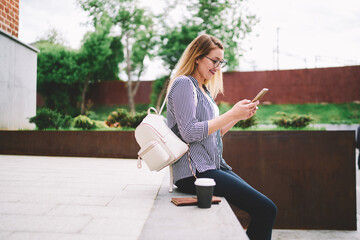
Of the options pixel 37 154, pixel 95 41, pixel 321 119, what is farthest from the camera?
pixel 95 41

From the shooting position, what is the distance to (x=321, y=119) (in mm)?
15703

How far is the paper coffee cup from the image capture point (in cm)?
169

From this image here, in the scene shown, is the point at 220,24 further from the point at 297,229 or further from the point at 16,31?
the point at 297,229

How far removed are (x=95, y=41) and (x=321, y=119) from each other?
14448 millimetres

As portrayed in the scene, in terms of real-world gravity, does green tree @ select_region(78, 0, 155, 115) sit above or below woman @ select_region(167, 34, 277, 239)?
above

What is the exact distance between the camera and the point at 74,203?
6.67ft

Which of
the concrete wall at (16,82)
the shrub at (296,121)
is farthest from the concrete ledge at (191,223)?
the concrete wall at (16,82)

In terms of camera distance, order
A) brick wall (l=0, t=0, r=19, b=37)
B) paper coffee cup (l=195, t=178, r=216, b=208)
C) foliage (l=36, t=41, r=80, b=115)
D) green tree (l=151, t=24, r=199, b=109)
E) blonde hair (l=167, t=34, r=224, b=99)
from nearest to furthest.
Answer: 1. paper coffee cup (l=195, t=178, r=216, b=208)
2. blonde hair (l=167, t=34, r=224, b=99)
3. brick wall (l=0, t=0, r=19, b=37)
4. foliage (l=36, t=41, r=80, b=115)
5. green tree (l=151, t=24, r=199, b=109)

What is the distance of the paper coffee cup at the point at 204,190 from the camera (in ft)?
5.55

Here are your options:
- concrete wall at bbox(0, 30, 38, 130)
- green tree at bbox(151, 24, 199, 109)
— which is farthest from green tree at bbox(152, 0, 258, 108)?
concrete wall at bbox(0, 30, 38, 130)

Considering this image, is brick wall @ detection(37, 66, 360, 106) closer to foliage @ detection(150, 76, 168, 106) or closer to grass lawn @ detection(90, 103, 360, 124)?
grass lawn @ detection(90, 103, 360, 124)

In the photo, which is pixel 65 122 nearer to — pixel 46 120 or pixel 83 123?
pixel 46 120

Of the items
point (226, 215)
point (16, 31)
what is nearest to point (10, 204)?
point (226, 215)

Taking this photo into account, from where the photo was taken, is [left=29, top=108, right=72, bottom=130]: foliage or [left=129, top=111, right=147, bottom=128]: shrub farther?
[left=129, top=111, right=147, bottom=128]: shrub
